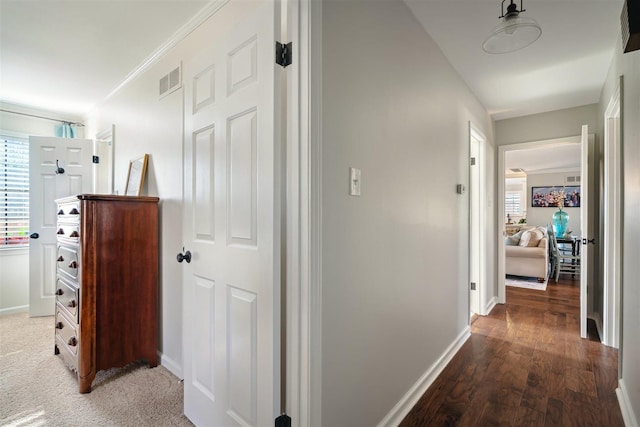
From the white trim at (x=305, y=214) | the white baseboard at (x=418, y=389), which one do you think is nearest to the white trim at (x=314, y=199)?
the white trim at (x=305, y=214)

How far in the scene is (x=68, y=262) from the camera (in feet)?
7.23

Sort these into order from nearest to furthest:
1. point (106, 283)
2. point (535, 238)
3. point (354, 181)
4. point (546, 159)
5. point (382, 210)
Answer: point (354, 181)
point (382, 210)
point (106, 283)
point (535, 238)
point (546, 159)

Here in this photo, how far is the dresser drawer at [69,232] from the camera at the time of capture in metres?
2.07

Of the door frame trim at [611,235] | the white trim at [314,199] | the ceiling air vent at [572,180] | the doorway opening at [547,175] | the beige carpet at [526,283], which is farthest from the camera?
the ceiling air vent at [572,180]

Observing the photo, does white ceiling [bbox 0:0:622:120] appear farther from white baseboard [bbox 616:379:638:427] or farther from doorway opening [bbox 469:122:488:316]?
white baseboard [bbox 616:379:638:427]

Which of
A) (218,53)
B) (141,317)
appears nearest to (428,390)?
(141,317)

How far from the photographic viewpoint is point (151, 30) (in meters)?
2.21

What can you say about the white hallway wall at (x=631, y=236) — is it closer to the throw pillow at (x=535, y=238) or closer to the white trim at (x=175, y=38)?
the white trim at (x=175, y=38)

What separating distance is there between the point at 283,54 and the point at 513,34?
1.37 m

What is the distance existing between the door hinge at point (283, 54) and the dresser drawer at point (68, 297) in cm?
205

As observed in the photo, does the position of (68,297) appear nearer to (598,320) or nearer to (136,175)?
(136,175)

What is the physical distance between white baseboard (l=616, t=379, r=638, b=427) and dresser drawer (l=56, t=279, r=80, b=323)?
337 centimetres

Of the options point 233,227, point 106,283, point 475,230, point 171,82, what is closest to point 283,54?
point 233,227

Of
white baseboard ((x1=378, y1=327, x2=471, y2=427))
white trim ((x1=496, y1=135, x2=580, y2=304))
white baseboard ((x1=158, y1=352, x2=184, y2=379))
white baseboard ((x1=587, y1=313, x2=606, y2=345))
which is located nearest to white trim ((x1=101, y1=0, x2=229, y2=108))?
white baseboard ((x1=158, y1=352, x2=184, y2=379))
